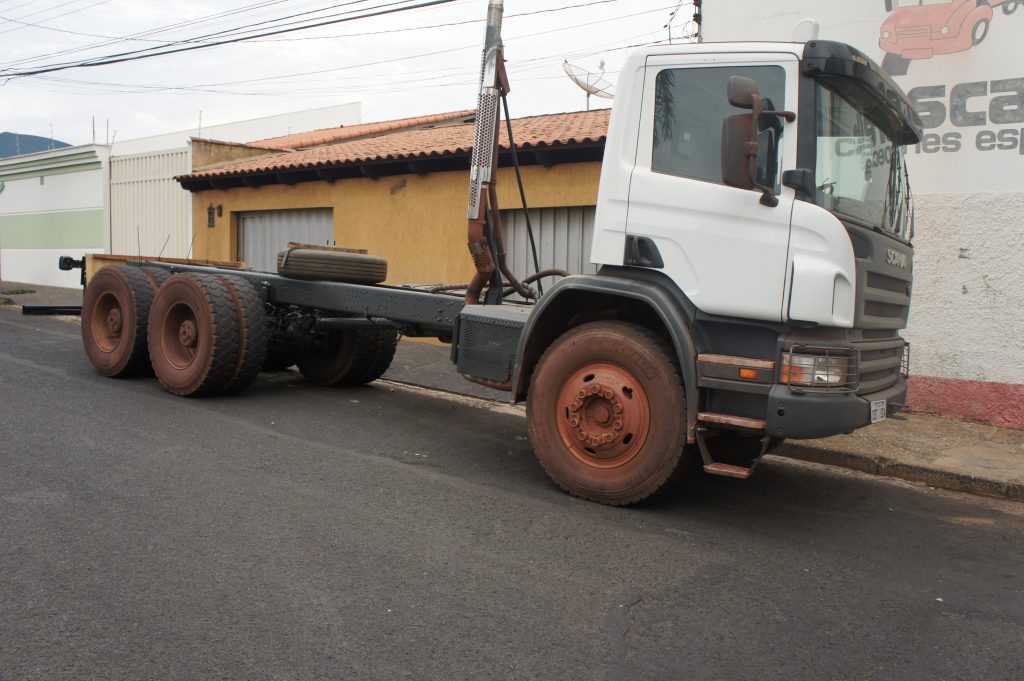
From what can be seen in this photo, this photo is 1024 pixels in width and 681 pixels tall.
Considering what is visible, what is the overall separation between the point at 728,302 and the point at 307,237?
37.9ft

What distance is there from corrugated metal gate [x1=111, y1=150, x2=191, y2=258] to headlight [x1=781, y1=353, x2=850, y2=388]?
612 inches

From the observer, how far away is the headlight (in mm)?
4770

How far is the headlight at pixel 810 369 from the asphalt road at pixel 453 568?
95 centimetres

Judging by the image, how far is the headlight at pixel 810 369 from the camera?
4.77 meters

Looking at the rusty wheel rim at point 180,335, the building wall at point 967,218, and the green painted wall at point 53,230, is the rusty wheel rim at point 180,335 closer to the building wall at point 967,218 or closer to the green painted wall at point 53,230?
the building wall at point 967,218

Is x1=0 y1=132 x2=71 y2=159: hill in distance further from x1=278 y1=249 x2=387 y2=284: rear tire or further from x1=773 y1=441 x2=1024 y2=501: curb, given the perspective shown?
x1=773 y1=441 x2=1024 y2=501: curb

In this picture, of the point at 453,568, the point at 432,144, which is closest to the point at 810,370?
the point at 453,568

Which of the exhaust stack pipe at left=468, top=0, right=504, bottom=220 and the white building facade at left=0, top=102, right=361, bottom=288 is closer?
the exhaust stack pipe at left=468, top=0, right=504, bottom=220

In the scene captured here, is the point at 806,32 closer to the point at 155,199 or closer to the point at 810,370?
the point at 810,370

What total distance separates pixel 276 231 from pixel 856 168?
495 inches

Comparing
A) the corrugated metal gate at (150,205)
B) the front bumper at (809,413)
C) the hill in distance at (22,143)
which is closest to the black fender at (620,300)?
the front bumper at (809,413)

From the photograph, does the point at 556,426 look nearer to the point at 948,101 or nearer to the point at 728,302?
the point at 728,302

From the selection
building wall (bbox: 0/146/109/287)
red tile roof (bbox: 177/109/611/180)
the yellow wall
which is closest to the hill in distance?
building wall (bbox: 0/146/109/287)

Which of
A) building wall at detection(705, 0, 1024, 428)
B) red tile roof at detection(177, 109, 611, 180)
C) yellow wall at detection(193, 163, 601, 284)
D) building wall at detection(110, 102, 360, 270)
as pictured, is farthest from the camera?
building wall at detection(110, 102, 360, 270)
